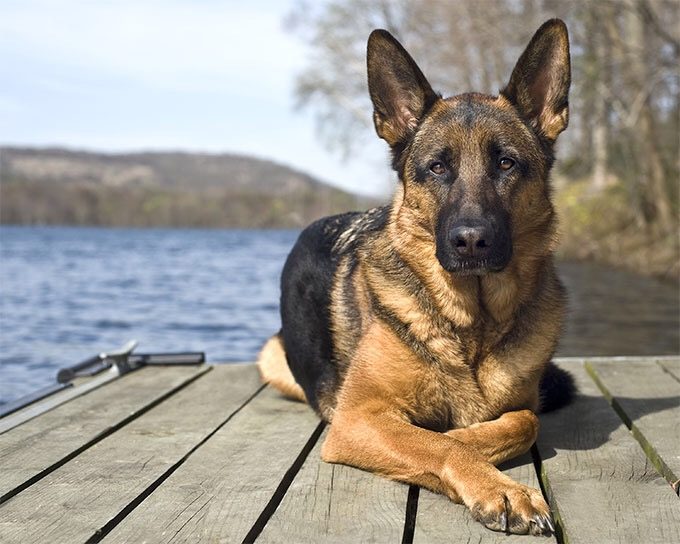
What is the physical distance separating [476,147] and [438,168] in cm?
19

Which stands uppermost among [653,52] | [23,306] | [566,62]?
[653,52]

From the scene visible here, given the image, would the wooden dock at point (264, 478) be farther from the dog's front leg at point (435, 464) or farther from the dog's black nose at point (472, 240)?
the dog's black nose at point (472, 240)

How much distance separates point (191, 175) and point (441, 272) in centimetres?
9981

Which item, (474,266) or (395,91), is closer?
(474,266)

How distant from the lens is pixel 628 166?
2264 cm

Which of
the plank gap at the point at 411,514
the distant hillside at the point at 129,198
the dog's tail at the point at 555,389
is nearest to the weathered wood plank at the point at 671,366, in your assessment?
the dog's tail at the point at 555,389

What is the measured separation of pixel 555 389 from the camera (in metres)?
4.61

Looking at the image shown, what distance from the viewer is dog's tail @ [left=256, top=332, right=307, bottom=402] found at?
4941 millimetres

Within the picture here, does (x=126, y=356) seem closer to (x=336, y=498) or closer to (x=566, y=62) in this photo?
(x=336, y=498)

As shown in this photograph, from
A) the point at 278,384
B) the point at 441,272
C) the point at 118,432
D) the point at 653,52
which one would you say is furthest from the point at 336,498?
the point at 653,52

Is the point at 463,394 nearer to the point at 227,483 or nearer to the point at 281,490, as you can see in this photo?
the point at 281,490

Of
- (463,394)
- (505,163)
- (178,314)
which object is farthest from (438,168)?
(178,314)

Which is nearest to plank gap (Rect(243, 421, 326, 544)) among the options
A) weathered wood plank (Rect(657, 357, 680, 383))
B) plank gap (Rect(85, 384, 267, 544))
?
plank gap (Rect(85, 384, 267, 544))


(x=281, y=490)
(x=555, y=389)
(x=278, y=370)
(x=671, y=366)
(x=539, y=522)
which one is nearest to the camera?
(x=539, y=522)
